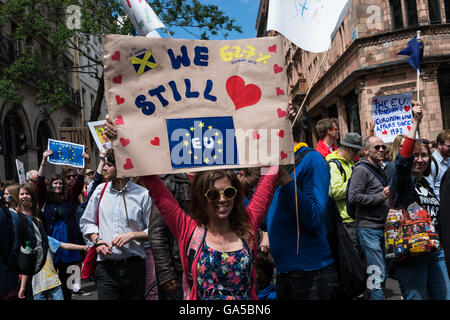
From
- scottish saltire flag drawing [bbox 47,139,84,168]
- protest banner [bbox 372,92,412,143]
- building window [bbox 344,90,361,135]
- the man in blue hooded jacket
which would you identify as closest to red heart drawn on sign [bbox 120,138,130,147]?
the man in blue hooded jacket

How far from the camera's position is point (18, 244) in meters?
3.71

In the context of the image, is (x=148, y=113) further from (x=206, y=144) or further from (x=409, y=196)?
(x=409, y=196)

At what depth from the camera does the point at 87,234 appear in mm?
4172

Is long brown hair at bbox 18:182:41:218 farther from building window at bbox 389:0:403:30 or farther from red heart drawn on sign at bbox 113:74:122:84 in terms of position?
building window at bbox 389:0:403:30

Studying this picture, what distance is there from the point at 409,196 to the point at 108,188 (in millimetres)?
2708

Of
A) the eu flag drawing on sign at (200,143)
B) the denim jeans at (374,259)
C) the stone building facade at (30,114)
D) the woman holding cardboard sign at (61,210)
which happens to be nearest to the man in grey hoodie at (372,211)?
the denim jeans at (374,259)

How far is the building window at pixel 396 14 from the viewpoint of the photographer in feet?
65.5

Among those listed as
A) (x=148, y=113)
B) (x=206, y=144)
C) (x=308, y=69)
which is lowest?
(x=206, y=144)

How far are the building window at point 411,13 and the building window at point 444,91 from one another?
2.33 metres

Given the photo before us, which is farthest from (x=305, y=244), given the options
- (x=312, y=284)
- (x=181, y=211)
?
(x=181, y=211)

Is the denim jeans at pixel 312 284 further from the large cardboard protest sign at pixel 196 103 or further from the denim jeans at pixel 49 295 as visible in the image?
the denim jeans at pixel 49 295

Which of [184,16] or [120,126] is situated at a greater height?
[184,16]
